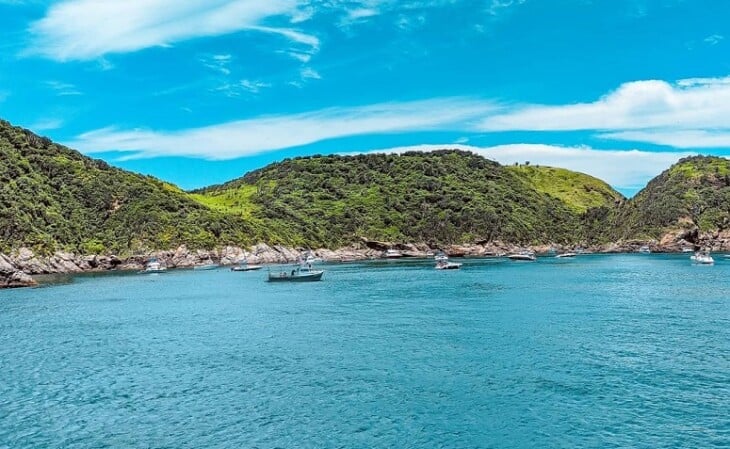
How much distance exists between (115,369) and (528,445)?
30466 millimetres

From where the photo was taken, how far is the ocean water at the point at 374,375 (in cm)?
2916

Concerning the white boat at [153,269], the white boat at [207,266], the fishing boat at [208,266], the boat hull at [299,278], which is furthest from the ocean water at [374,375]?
the fishing boat at [208,266]


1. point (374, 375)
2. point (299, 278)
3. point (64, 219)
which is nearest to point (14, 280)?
point (299, 278)

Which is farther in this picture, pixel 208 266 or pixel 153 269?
pixel 208 266

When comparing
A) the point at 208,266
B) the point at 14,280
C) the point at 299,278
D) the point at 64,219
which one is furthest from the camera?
the point at 208,266

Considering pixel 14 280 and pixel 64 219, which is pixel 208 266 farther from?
pixel 14 280

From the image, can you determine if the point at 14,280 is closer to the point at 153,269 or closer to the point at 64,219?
the point at 153,269

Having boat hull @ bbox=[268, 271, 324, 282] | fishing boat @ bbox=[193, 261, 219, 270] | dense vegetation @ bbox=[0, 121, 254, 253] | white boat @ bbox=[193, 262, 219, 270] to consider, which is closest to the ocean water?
boat hull @ bbox=[268, 271, 324, 282]

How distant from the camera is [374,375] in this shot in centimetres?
4003

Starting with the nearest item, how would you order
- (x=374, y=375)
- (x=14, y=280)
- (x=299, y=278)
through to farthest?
(x=374, y=375) → (x=14, y=280) → (x=299, y=278)

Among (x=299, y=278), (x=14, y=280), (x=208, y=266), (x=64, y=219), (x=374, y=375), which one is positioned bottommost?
(x=374, y=375)

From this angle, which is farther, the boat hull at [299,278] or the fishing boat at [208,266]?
the fishing boat at [208,266]

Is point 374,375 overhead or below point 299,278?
below

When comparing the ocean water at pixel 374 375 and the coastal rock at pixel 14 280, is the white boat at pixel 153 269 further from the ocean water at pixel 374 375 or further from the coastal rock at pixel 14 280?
the ocean water at pixel 374 375
